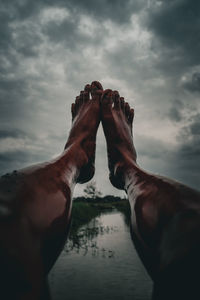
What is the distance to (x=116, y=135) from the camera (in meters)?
2.77

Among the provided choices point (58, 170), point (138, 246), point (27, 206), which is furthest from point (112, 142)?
point (27, 206)

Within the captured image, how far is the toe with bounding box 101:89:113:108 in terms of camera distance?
3.16 meters

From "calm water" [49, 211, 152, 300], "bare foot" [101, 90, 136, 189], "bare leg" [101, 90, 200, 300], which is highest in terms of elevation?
"bare foot" [101, 90, 136, 189]

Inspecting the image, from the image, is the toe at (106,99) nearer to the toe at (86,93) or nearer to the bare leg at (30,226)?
the toe at (86,93)

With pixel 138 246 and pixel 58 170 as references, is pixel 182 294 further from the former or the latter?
pixel 58 170

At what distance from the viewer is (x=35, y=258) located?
0.61 metres

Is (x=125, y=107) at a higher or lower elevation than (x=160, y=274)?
higher

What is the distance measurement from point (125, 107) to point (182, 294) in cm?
331

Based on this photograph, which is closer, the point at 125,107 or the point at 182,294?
the point at 182,294

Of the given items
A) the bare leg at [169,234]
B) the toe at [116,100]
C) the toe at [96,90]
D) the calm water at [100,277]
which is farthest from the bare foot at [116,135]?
the bare leg at [169,234]

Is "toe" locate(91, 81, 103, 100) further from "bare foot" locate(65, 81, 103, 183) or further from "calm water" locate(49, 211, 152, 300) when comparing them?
"calm water" locate(49, 211, 152, 300)

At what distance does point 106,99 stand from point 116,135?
29.5 inches

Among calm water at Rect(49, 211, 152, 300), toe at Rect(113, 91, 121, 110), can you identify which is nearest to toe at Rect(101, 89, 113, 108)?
toe at Rect(113, 91, 121, 110)

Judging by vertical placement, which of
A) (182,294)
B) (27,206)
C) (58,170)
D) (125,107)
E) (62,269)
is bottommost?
(62,269)
